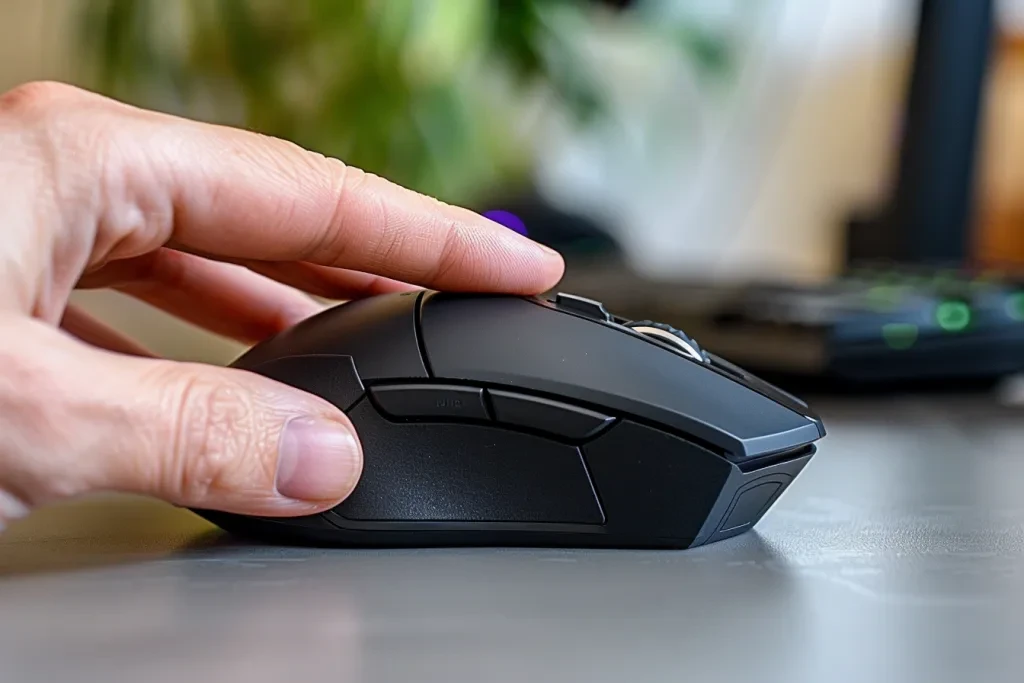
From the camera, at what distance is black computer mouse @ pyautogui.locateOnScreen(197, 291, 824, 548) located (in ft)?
1.34

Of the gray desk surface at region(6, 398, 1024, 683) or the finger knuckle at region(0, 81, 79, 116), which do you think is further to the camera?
the finger knuckle at region(0, 81, 79, 116)

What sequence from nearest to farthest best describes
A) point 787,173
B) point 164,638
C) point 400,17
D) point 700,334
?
point 164,638
point 700,334
point 400,17
point 787,173

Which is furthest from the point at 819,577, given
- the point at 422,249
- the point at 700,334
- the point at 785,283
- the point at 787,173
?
the point at 787,173

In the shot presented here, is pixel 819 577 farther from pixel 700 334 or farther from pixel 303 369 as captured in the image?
pixel 700 334

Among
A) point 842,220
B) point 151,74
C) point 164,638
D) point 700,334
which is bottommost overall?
point 164,638

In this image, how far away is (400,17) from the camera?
1233mm

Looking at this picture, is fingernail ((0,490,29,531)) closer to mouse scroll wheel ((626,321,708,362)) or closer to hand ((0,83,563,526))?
hand ((0,83,563,526))

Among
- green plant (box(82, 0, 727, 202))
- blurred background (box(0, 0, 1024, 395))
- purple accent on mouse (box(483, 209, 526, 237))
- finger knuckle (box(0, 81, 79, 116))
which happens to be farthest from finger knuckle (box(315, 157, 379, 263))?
purple accent on mouse (box(483, 209, 526, 237))

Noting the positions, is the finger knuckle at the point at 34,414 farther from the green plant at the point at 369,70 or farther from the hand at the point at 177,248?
the green plant at the point at 369,70

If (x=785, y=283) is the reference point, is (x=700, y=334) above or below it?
below

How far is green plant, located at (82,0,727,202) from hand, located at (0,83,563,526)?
82cm

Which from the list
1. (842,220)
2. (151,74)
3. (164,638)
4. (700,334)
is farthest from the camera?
(842,220)

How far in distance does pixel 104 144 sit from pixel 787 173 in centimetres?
199

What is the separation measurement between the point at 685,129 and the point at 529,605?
1.86 m
